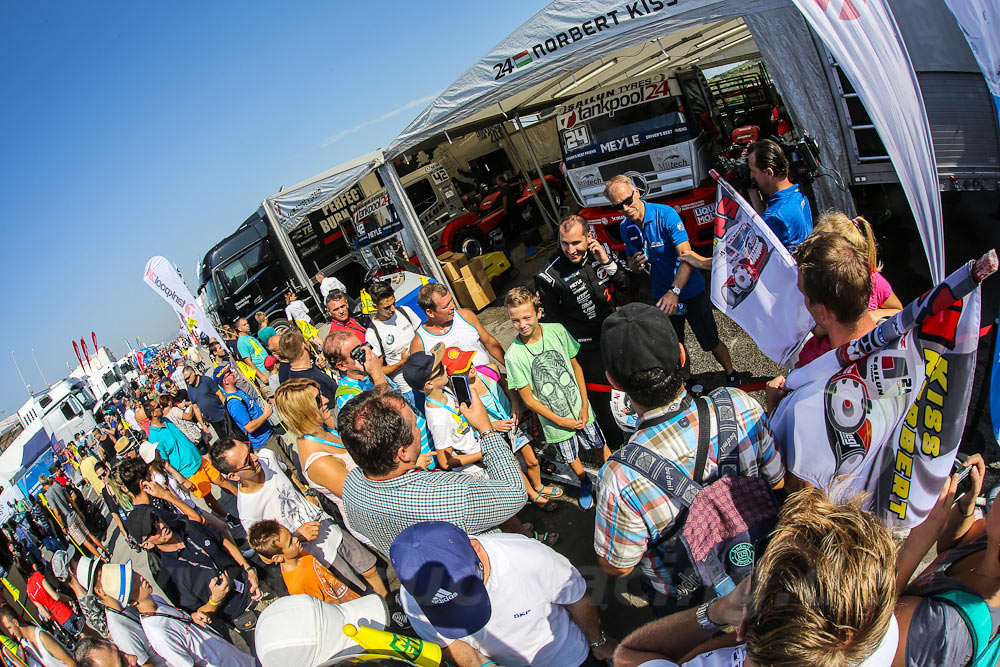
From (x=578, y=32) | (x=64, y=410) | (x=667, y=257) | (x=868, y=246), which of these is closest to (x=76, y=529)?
(x=667, y=257)

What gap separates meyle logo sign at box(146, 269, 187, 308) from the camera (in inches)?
317

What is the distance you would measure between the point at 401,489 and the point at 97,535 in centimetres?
880

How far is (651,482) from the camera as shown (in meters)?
1.57

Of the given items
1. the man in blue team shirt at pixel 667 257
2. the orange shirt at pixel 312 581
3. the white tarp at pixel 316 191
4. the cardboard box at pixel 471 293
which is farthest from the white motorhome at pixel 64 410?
the man in blue team shirt at pixel 667 257

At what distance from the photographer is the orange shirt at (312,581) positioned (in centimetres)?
287

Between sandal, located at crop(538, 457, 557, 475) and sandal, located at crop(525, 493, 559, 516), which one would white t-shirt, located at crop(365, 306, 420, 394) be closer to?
sandal, located at crop(538, 457, 557, 475)

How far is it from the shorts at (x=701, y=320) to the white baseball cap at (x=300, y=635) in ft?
9.96

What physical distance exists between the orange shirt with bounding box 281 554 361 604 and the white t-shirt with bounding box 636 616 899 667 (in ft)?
7.13

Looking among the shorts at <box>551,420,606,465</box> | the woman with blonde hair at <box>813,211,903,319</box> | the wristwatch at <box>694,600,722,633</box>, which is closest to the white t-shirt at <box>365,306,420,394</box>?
the shorts at <box>551,420,606,465</box>

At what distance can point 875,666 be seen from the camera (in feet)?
3.21

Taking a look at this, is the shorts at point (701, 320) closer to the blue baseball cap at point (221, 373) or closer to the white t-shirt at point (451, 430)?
the white t-shirt at point (451, 430)

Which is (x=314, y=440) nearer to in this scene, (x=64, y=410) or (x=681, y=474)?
(x=681, y=474)

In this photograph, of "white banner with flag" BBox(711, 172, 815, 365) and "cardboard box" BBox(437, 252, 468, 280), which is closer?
"white banner with flag" BBox(711, 172, 815, 365)

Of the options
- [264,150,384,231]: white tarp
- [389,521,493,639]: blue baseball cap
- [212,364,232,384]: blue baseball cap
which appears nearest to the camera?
[389,521,493,639]: blue baseball cap
